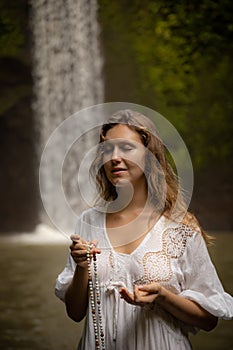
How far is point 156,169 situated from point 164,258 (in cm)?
13

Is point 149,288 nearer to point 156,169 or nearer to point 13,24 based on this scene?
point 156,169

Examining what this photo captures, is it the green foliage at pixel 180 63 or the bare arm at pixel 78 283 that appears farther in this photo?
the green foliage at pixel 180 63

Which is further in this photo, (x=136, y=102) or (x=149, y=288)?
(x=136, y=102)

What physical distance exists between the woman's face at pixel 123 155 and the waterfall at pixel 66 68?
137 inches

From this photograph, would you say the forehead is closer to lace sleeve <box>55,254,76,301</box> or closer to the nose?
the nose

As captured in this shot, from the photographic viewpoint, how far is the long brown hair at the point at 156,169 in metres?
0.77

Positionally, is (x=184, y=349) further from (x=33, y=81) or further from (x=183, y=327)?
(x=33, y=81)

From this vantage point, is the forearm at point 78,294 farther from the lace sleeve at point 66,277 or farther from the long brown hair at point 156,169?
the long brown hair at point 156,169

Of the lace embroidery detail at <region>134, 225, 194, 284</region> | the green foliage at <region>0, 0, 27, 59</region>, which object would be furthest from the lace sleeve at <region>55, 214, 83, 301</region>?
the green foliage at <region>0, 0, 27, 59</region>

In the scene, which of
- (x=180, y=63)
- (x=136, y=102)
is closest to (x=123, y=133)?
(x=180, y=63)

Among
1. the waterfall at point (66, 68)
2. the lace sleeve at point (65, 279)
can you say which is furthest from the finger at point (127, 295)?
the waterfall at point (66, 68)

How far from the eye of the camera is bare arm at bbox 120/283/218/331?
0.66m

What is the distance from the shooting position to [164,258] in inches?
29.2

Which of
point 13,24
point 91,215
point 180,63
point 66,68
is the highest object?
point 66,68
